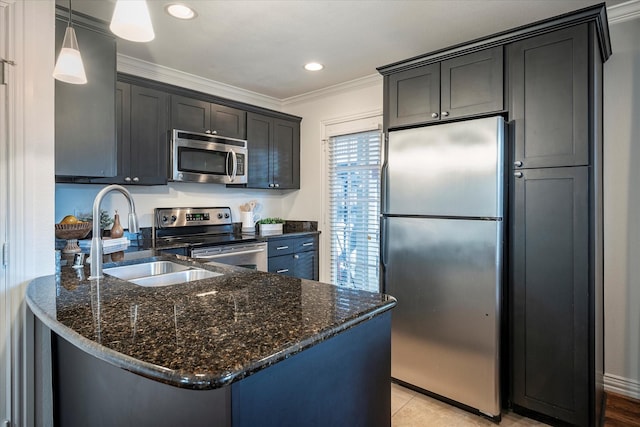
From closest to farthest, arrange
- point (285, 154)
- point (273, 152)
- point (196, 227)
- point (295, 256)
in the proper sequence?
point (196, 227), point (295, 256), point (273, 152), point (285, 154)

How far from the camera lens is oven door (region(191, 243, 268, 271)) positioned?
2.97 m

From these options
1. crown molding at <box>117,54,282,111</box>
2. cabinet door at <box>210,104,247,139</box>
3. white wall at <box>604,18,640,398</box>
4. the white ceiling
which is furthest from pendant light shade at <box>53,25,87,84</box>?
white wall at <box>604,18,640,398</box>

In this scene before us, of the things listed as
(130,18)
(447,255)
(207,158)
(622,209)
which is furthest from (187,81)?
(622,209)

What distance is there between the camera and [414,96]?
Answer: 2.51 metres

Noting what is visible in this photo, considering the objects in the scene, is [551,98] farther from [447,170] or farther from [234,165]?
[234,165]

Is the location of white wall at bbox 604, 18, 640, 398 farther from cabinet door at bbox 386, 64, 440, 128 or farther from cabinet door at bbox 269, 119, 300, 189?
cabinet door at bbox 269, 119, 300, 189

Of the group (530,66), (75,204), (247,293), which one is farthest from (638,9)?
(75,204)

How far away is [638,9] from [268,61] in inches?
103

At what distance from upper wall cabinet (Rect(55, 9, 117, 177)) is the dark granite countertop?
0.82 m

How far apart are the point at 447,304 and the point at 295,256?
1805 millimetres

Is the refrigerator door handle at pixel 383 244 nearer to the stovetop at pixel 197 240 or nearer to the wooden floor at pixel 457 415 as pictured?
the wooden floor at pixel 457 415

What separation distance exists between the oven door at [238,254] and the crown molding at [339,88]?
1795mm

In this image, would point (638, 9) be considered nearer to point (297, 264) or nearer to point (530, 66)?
point (530, 66)

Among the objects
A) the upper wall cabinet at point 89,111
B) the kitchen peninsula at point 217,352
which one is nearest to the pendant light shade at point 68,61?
the upper wall cabinet at point 89,111
